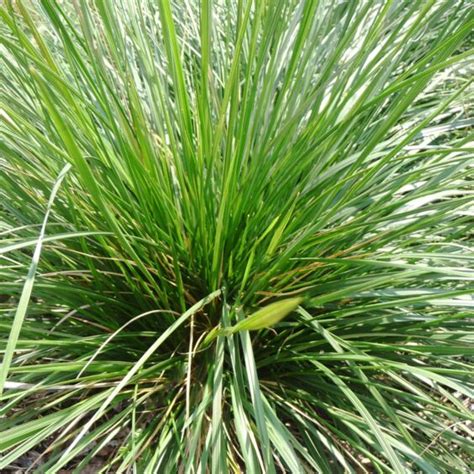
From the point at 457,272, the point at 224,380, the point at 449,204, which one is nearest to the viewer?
the point at 457,272

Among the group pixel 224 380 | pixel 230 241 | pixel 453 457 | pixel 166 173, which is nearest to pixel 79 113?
pixel 166 173

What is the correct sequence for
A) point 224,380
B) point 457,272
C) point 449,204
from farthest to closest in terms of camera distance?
point 224,380 → point 449,204 → point 457,272

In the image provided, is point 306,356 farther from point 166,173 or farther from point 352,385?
point 166,173

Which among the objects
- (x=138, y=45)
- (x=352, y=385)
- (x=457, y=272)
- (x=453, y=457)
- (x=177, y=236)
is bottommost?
(x=453, y=457)

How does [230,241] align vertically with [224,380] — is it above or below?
above

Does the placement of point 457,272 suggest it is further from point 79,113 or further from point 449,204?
point 79,113

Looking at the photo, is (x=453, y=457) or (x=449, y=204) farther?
(x=453, y=457)

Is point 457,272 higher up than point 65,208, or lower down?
lower down

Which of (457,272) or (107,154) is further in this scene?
(107,154)

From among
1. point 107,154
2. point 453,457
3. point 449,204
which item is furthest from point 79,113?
point 453,457
